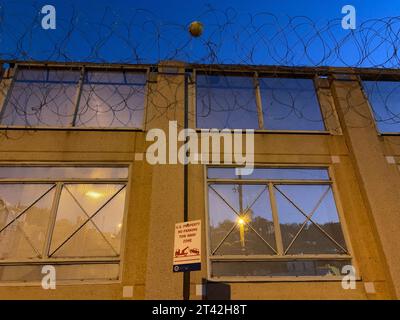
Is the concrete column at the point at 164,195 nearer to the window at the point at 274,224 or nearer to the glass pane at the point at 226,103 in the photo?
the glass pane at the point at 226,103

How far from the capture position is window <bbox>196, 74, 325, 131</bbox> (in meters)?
6.77

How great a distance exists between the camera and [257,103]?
7.05 metres

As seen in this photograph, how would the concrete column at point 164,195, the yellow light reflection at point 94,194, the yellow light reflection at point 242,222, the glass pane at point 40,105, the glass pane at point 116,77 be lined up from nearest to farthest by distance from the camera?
1. the concrete column at point 164,195
2. the yellow light reflection at point 242,222
3. the yellow light reflection at point 94,194
4. the glass pane at point 40,105
5. the glass pane at point 116,77

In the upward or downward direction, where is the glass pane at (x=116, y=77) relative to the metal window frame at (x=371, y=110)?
upward

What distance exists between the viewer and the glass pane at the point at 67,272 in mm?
4906

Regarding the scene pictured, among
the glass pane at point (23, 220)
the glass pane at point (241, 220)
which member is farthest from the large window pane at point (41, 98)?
the glass pane at point (241, 220)

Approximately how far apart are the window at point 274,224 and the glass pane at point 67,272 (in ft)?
5.43

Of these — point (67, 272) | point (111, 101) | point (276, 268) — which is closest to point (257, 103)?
point (111, 101)

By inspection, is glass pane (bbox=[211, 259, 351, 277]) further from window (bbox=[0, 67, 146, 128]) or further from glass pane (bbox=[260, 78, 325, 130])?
window (bbox=[0, 67, 146, 128])

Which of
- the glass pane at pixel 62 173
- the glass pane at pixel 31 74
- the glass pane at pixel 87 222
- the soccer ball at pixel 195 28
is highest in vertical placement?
the soccer ball at pixel 195 28

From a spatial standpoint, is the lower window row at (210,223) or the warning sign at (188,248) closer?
the warning sign at (188,248)

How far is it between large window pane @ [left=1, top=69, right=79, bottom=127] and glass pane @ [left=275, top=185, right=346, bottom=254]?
15.2 feet

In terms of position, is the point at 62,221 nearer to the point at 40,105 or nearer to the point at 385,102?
the point at 40,105

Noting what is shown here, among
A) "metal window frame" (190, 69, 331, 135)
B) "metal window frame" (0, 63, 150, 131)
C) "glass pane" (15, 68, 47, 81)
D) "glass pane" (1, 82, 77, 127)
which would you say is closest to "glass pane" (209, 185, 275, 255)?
"metal window frame" (190, 69, 331, 135)
